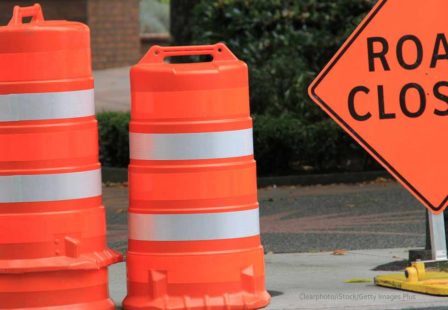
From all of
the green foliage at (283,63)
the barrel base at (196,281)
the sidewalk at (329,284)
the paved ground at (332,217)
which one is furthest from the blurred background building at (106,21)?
the barrel base at (196,281)

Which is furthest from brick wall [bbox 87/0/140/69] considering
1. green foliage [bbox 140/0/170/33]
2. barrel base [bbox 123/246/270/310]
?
barrel base [bbox 123/246/270/310]

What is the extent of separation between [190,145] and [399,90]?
1.31 meters

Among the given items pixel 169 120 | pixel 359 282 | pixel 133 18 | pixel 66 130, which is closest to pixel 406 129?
pixel 359 282

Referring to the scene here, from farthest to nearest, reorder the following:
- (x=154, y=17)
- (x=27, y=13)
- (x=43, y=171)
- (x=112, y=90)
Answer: (x=154, y=17), (x=112, y=90), (x=27, y=13), (x=43, y=171)

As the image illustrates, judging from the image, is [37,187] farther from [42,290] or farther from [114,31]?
[114,31]

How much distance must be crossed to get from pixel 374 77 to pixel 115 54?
59.5 feet

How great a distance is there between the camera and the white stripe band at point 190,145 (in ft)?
22.1

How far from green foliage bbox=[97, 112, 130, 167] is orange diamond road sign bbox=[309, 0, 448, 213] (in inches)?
277

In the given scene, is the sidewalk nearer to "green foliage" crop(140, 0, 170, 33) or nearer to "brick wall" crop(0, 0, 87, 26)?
"brick wall" crop(0, 0, 87, 26)

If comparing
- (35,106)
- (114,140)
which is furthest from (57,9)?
(35,106)

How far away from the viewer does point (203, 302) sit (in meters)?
6.79

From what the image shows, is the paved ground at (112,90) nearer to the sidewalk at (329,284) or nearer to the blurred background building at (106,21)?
the blurred background building at (106,21)

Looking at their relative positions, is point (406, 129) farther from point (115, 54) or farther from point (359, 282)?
point (115, 54)

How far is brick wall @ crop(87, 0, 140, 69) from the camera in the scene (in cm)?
2455
